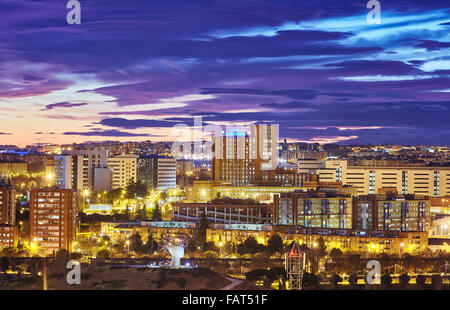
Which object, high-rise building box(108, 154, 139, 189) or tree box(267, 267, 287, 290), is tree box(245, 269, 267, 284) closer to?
tree box(267, 267, 287, 290)

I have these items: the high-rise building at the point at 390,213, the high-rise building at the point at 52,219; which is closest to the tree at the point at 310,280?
the high-rise building at the point at 52,219

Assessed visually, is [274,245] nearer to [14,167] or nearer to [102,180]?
[102,180]

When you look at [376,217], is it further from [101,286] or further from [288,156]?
[288,156]

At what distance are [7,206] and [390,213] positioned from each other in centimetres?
1212

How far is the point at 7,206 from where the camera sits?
26.5m

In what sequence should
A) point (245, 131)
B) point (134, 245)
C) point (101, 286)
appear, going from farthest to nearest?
point (245, 131) < point (134, 245) < point (101, 286)

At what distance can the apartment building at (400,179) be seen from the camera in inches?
1433

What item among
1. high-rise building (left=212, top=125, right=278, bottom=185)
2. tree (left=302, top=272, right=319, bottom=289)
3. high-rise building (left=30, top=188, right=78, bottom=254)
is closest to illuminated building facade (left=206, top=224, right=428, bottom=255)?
high-rise building (left=30, top=188, right=78, bottom=254)

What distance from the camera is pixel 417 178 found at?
36.7 metres

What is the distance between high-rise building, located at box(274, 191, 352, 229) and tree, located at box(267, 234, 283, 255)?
418 centimetres

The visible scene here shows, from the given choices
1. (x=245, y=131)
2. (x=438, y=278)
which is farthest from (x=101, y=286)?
(x=245, y=131)

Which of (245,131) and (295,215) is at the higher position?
(245,131)

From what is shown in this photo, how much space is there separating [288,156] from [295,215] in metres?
31.9
